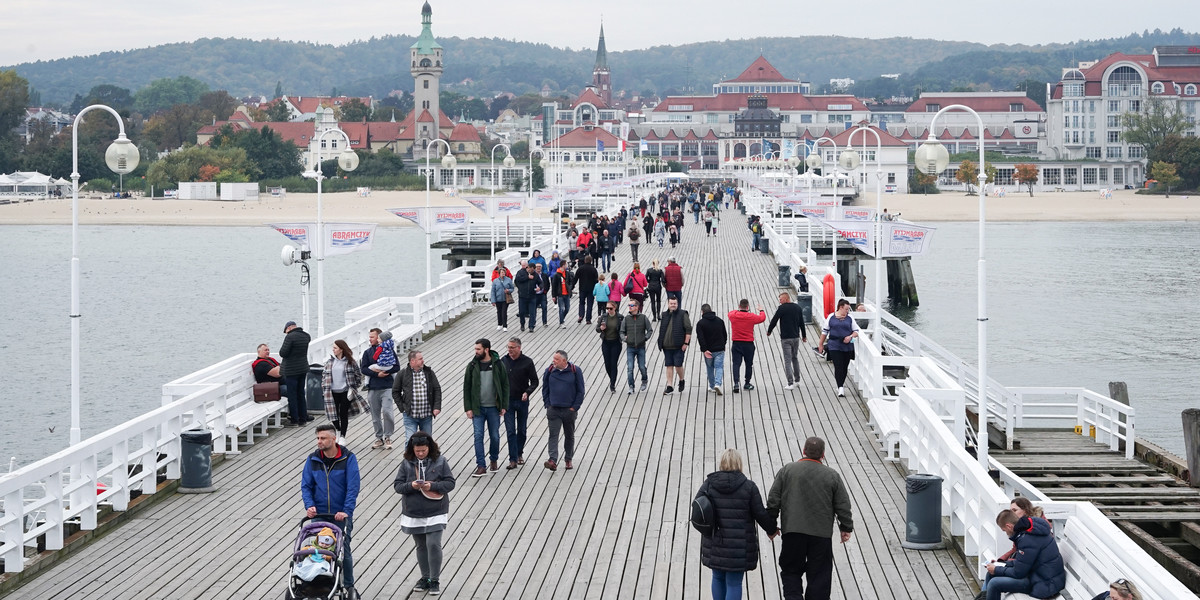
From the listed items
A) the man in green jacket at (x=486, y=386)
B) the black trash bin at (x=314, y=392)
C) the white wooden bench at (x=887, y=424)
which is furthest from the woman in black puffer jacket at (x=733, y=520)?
the black trash bin at (x=314, y=392)

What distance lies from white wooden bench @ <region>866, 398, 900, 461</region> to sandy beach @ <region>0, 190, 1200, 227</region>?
7728 cm

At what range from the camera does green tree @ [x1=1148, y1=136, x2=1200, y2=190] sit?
11612 centimetres

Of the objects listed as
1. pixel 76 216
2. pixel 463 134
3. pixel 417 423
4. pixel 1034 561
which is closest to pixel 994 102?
pixel 463 134

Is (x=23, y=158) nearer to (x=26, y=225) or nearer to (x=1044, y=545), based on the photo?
(x=26, y=225)

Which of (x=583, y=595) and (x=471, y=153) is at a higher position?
(x=471, y=153)

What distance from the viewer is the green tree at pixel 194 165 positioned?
119750 mm

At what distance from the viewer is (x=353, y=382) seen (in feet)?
45.4

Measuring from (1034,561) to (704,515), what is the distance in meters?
1.92

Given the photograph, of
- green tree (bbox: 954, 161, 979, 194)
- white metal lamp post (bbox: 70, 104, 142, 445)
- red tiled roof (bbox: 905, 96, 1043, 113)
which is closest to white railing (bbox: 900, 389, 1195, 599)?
white metal lamp post (bbox: 70, 104, 142, 445)

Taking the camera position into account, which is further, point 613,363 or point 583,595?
point 613,363

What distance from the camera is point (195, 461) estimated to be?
12.4 metres

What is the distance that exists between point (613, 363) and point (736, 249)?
2604 cm

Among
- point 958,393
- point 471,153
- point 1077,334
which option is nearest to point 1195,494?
point 958,393

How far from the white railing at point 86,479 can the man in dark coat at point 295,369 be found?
5.56 ft
